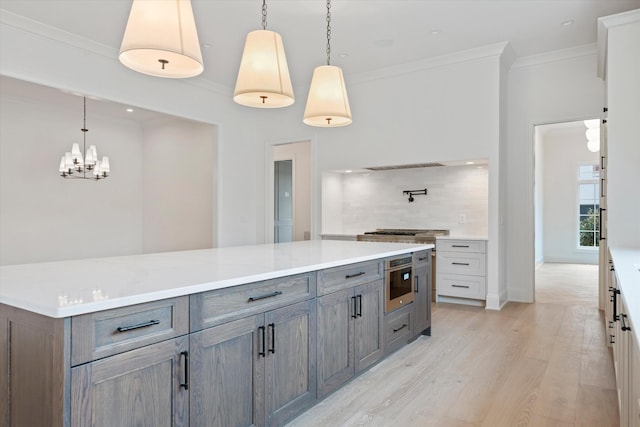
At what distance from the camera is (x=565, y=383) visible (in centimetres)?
278

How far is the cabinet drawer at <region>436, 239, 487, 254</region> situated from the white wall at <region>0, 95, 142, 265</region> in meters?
5.34

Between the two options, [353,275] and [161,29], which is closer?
[161,29]

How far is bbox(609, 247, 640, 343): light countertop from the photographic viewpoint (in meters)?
1.16

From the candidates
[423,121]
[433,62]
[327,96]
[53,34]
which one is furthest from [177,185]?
[327,96]

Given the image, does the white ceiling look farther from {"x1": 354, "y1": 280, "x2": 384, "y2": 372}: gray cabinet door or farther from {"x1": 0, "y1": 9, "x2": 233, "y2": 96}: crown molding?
{"x1": 354, "y1": 280, "x2": 384, "y2": 372}: gray cabinet door

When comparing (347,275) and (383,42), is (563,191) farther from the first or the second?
(347,275)

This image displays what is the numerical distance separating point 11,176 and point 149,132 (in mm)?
2280

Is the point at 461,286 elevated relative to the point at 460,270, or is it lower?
lower

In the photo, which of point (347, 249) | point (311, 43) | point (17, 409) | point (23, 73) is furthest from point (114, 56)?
point (17, 409)

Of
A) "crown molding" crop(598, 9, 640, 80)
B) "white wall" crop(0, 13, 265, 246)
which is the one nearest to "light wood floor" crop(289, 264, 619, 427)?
"crown molding" crop(598, 9, 640, 80)

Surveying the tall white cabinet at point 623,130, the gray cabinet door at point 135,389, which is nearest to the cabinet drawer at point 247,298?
the gray cabinet door at point 135,389

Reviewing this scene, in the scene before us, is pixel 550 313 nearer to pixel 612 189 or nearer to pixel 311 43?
pixel 612 189

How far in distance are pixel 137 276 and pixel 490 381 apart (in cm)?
232

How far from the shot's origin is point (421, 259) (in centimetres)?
366
